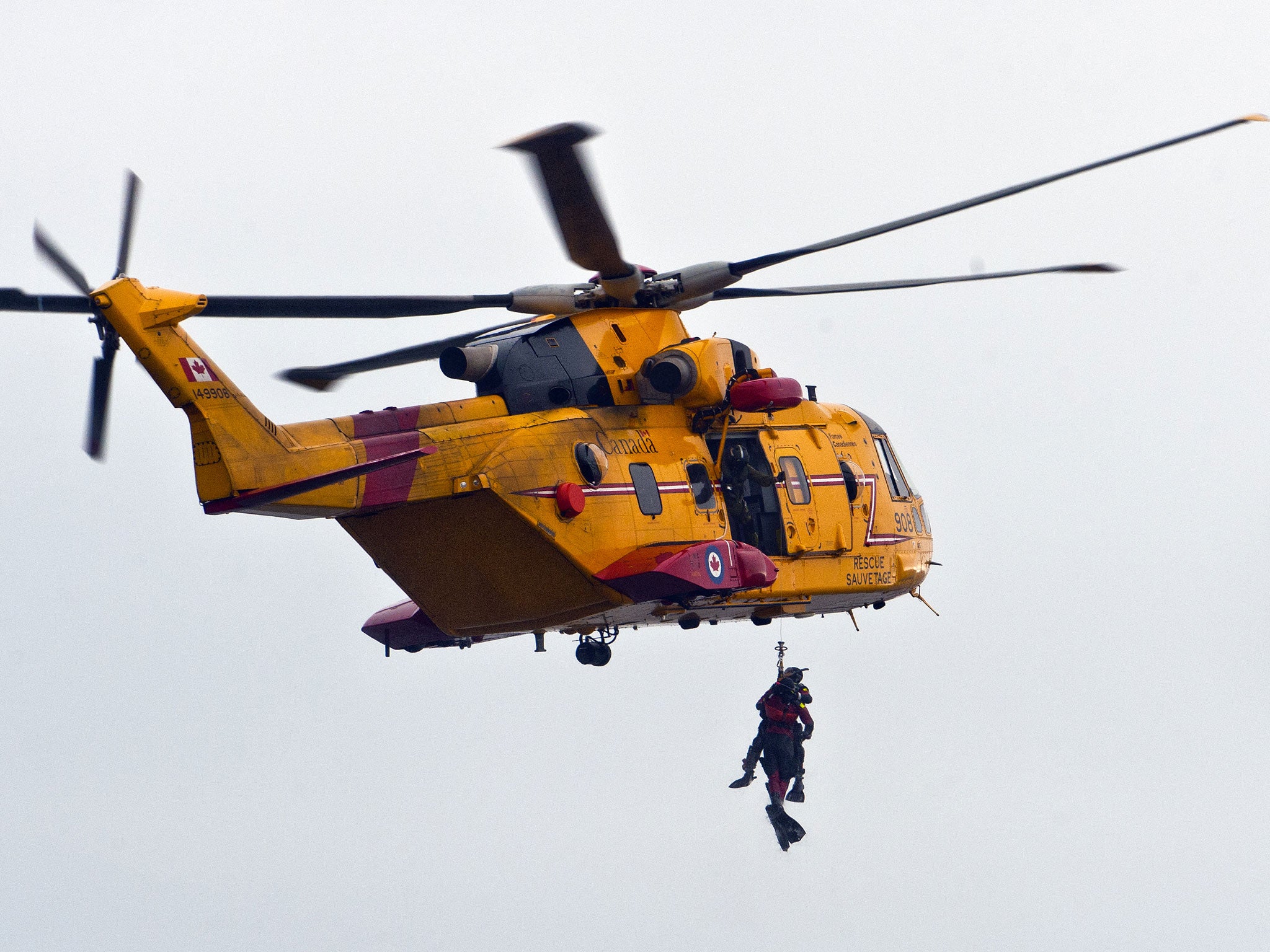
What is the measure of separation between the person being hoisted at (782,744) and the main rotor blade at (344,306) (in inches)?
238

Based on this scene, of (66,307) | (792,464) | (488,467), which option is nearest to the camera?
(66,307)

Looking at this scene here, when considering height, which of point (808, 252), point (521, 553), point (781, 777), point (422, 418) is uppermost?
point (808, 252)

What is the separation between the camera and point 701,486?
20.0 metres

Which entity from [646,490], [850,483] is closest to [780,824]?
[850,483]

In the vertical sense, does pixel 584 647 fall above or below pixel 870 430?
below

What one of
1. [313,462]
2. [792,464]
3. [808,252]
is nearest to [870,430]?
[792,464]

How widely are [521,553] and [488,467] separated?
0.98 m

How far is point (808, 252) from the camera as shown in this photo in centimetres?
1953

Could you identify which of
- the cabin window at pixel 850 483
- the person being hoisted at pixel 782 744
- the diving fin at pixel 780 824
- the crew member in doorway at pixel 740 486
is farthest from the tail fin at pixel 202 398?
the diving fin at pixel 780 824

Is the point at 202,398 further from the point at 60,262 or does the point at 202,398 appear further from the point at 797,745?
Result: the point at 797,745

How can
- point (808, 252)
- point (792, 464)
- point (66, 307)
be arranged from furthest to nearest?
1. point (792, 464)
2. point (808, 252)
3. point (66, 307)

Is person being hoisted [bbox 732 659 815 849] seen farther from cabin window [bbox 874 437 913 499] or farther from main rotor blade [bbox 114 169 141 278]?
main rotor blade [bbox 114 169 141 278]

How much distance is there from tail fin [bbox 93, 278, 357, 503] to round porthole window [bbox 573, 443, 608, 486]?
2779mm

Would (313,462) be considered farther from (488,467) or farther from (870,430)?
(870,430)
